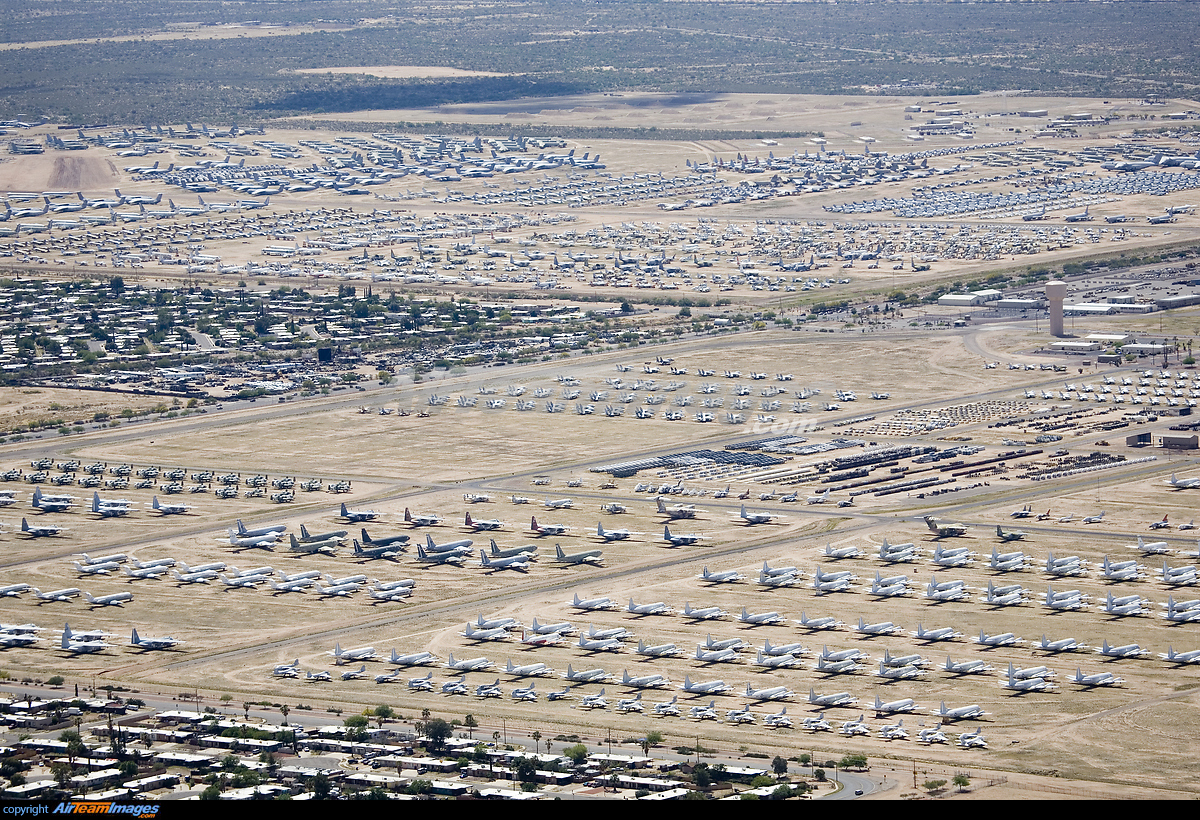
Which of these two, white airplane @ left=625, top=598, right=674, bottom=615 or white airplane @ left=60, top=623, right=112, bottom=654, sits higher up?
white airplane @ left=625, top=598, right=674, bottom=615

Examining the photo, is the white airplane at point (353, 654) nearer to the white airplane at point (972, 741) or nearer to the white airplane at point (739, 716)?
the white airplane at point (739, 716)

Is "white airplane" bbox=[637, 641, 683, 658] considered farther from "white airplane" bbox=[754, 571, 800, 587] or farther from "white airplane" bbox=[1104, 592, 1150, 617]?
"white airplane" bbox=[1104, 592, 1150, 617]

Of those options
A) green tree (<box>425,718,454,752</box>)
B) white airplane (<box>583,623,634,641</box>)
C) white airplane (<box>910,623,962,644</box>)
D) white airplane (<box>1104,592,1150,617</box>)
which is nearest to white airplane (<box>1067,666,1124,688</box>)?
white airplane (<box>910,623,962,644</box>)

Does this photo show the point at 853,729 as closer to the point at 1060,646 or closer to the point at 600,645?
the point at 1060,646

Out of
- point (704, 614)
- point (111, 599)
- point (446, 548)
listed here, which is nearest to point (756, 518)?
point (446, 548)

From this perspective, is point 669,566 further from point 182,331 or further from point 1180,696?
point 182,331
